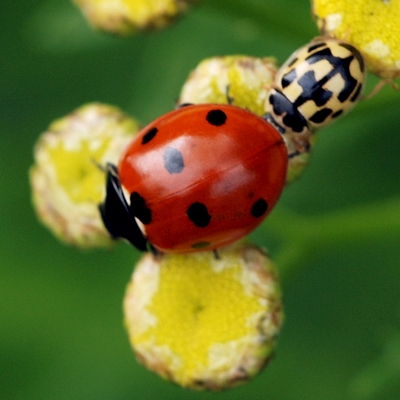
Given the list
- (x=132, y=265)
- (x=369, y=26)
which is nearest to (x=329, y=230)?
(x=369, y=26)

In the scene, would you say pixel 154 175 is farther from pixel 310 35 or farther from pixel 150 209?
pixel 310 35

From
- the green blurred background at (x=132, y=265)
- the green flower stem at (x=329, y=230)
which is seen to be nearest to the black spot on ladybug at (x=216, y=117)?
the green flower stem at (x=329, y=230)

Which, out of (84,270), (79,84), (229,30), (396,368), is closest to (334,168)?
(229,30)

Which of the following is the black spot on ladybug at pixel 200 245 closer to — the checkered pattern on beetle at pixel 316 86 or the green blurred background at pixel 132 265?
the checkered pattern on beetle at pixel 316 86

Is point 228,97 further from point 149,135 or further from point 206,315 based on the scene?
point 206,315

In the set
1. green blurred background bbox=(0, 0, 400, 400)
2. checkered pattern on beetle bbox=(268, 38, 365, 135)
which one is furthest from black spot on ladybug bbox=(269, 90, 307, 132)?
green blurred background bbox=(0, 0, 400, 400)
